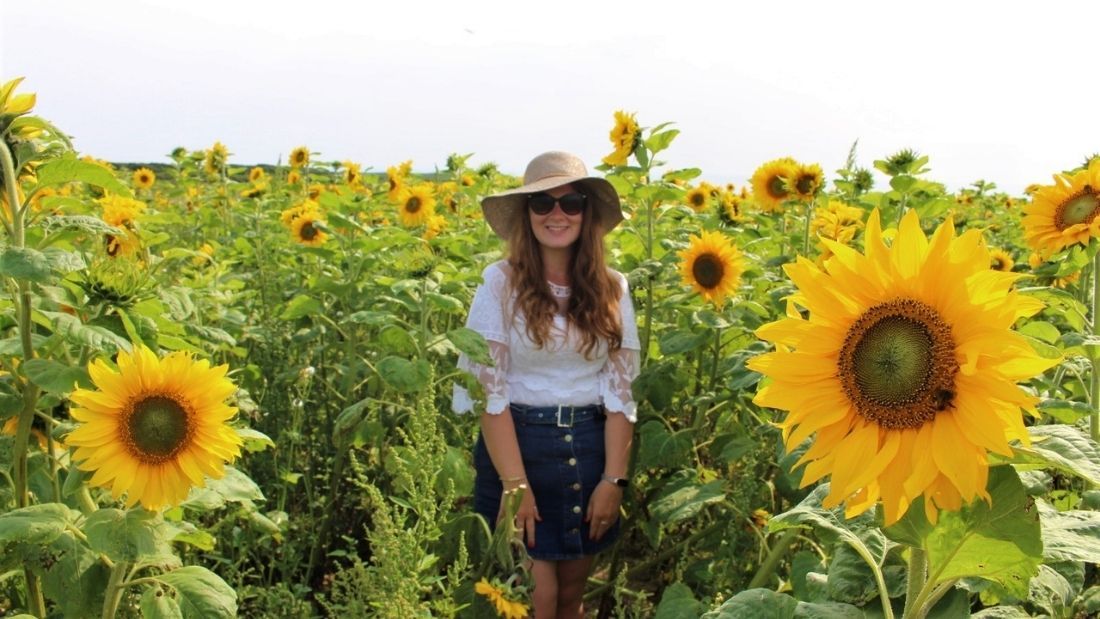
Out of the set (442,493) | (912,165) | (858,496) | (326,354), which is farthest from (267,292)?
(858,496)

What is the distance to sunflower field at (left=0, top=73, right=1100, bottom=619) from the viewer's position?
1107 mm

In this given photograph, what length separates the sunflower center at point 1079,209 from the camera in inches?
87.3

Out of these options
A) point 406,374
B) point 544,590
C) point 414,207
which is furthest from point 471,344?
point 414,207

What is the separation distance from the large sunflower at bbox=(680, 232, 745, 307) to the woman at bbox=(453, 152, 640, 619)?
28 cm

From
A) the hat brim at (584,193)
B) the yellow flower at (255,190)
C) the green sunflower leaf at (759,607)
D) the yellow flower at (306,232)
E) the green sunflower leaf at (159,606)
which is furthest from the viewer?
the yellow flower at (255,190)

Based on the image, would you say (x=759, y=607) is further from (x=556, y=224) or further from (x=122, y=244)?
(x=122, y=244)

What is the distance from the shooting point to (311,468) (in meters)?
3.79

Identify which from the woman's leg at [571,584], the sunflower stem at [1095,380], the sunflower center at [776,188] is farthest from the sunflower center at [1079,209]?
the sunflower center at [776,188]

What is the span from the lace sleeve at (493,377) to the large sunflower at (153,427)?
1.27 m

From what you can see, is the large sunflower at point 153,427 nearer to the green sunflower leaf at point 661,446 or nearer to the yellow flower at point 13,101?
the yellow flower at point 13,101

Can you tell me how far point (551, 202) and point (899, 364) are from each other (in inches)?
82.2

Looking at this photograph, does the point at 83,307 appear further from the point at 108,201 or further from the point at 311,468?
the point at 311,468

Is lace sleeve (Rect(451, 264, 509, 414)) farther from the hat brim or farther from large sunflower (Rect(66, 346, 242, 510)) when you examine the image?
large sunflower (Rect(66, 346, 242, 510))

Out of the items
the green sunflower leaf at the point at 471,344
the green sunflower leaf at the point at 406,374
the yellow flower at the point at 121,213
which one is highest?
the yellow flower at the point at 121,213
